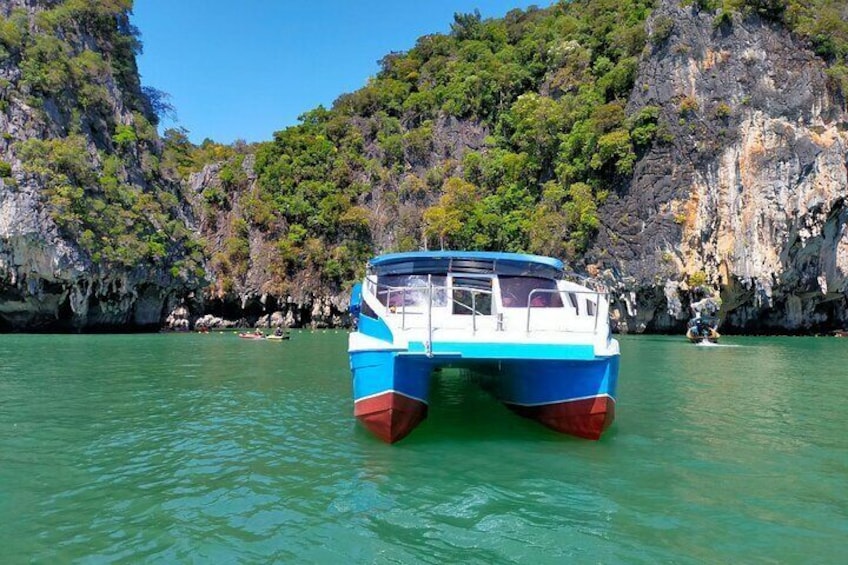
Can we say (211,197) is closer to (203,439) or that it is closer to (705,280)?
(705,280)

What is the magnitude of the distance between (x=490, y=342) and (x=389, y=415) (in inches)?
66.4

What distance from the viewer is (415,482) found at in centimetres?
579

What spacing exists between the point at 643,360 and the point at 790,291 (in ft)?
73.0

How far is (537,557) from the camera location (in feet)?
13.7

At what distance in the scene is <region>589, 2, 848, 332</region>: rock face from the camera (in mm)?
31562

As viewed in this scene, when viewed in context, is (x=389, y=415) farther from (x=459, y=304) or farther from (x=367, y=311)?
(x=367, y=311)

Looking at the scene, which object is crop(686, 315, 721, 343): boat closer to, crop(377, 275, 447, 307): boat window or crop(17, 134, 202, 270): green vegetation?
crop(377, 275, 447, 307): boat window

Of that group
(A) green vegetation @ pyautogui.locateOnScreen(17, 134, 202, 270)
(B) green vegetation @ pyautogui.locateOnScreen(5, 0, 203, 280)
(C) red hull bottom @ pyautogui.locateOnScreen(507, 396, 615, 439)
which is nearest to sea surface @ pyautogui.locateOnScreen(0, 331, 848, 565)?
(C) red hull bottom @ pyautogui.locateOnScreen(507, 396, 615, 439)

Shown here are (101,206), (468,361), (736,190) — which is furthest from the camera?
(101,206)

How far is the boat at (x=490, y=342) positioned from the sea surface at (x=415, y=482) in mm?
459

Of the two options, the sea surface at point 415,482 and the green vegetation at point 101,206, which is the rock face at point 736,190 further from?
the green vegetation at point 101,206

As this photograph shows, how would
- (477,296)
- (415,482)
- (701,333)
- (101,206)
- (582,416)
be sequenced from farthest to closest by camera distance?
(101,206)
(701,333)
(477,296)
(582,416)
(415,482)

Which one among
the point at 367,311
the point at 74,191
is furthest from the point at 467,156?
the point at 367,311

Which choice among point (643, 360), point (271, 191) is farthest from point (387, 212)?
point (643, 360)
